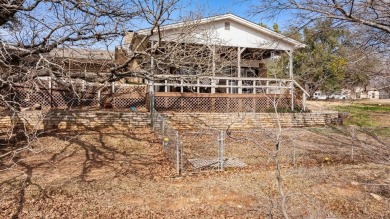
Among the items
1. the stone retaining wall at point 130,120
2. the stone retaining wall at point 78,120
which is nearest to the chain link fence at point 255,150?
the stone retaining wall at point 78,120

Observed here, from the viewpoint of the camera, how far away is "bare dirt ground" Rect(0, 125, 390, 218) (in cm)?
482

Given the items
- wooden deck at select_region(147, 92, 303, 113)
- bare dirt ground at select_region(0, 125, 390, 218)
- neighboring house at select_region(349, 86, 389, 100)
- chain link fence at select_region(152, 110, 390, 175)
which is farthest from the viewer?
wooden deck at select_region(147, 92, 303, 113)

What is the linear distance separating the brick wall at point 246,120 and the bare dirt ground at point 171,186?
3513mm

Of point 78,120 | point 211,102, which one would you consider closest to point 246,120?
point 211,102

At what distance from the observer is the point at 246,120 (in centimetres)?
1323

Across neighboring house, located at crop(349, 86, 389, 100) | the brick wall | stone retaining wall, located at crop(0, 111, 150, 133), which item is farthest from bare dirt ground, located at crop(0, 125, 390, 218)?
the brick wall

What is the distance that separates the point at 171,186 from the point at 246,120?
7.74 metres

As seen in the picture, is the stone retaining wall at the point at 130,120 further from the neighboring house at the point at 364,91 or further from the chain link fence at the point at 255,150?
the neighboring house at the point at 364,91

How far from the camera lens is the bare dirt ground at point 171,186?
4.82 meters

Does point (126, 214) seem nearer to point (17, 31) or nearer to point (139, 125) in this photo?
point (17, 31)

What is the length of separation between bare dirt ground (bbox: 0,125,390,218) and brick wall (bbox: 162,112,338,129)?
3513 mm

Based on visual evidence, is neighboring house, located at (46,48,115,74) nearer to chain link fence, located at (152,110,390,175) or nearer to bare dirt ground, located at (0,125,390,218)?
bare dirt ground, located at (0,125,390,218)

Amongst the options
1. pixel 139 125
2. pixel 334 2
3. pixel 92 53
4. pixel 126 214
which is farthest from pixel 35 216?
pixel 139 125

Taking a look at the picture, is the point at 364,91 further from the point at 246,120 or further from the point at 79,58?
the point at 246,120
